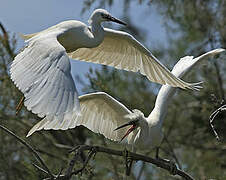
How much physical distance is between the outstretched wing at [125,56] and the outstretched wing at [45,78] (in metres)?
0.94

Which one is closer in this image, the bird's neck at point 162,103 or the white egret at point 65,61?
the white egret at point 65,61

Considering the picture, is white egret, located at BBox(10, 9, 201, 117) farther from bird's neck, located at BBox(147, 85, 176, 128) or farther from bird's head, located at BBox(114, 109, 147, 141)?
bird's head, located at BBox(114, 109, 147, 141)

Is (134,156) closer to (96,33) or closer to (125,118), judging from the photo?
(125,118)

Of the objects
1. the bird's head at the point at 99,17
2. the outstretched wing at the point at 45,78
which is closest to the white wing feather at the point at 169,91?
the bird's head at the point at 99,17

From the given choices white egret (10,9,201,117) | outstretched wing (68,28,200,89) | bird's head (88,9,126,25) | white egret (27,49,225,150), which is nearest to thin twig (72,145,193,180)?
white egret (10,9,201,117)

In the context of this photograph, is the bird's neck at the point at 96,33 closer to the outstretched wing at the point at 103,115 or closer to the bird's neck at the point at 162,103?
the outstretched wing at the point at 103,115

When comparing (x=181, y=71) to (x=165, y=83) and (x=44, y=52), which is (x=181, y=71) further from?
(x=44, y=52)

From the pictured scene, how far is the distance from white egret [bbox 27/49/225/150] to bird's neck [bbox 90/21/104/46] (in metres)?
0.39

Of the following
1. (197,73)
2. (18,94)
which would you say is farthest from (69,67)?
(197,73)

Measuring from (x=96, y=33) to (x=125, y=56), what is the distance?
56cm

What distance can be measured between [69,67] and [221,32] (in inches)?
141

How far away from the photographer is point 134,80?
817 centimetres

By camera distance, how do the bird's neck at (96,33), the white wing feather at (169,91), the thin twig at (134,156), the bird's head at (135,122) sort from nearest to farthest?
the thin twig at (134,156), the bird's head at (135,122), the bird's neck at (96,33), the white wing feather at (169,91)

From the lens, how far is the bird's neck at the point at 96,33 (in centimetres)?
432
